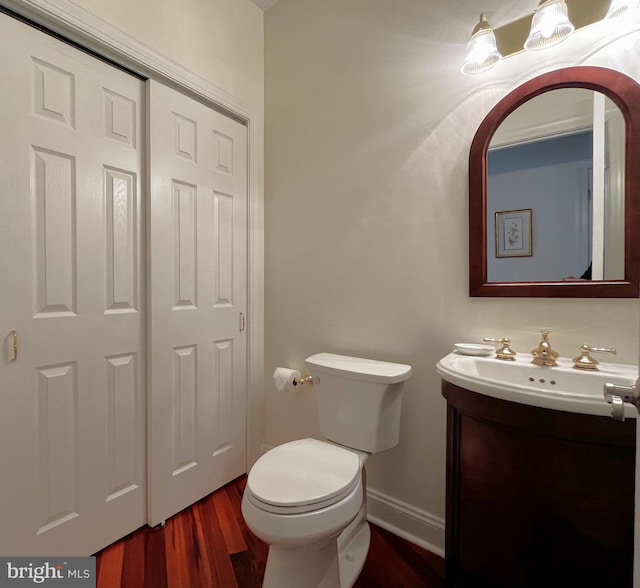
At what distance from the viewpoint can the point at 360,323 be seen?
5.33ft

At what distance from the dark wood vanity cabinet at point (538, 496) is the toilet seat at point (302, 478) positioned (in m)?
0.36

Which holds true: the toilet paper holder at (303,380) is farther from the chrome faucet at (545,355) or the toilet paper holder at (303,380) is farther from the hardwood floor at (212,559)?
the chrome faucet at (545,355)

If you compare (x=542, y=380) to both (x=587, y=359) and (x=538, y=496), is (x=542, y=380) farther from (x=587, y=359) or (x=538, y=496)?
(x=538, y=496)

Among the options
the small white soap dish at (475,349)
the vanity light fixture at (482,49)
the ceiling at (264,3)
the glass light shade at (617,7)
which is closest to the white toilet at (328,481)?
the small white soap dish at (475,349)

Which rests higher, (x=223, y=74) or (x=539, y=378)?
(x=223, y=74)

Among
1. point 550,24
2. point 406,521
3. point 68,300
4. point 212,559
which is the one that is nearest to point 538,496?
point 406,521

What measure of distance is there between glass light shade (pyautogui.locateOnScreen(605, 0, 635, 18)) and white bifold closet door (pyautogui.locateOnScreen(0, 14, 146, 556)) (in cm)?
175

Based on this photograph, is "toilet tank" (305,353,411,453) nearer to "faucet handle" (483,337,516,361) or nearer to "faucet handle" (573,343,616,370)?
"faucet handle" (483,337,516,361)

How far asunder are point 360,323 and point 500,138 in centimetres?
95

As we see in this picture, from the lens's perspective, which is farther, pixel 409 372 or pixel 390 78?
pixel 390 78

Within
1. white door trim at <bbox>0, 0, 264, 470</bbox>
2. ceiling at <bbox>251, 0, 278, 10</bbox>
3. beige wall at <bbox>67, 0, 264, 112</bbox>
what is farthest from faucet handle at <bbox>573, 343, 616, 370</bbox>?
ceiling at <bbox>251, 0, 278, 10</bbox>

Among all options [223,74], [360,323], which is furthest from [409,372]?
[223,74]

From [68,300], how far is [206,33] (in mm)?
1448

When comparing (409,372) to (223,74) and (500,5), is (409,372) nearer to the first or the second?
(500,5)
